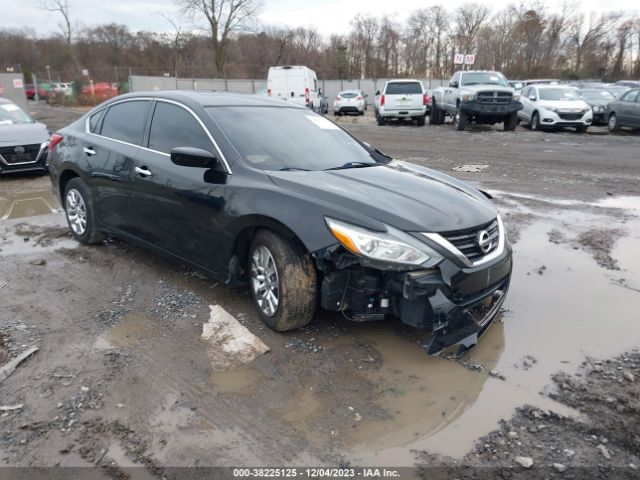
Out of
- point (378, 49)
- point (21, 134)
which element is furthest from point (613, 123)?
point (378, 49)

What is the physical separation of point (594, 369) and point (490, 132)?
16.1 meters

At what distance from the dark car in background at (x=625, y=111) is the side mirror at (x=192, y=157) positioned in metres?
17.6

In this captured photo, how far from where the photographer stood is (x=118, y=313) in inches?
163

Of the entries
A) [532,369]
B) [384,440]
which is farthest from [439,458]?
[532,369]

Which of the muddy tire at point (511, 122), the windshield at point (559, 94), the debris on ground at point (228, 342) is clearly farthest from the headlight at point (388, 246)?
Answer: the windshield at point (559, 94)

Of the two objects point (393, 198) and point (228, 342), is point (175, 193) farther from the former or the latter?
point (393, 198)

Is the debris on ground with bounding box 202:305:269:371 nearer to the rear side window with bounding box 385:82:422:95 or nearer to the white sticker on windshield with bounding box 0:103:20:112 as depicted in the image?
the white sticker on windshield with bounding box 0:103:20:112

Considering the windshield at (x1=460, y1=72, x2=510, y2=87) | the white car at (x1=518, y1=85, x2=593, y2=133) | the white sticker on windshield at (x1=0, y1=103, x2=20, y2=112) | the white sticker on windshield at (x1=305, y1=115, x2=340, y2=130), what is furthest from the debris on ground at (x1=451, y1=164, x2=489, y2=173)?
the white sticker on windshield at (x1=0, y1=103, x2=20, y2=112)

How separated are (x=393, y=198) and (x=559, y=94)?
17.7 m

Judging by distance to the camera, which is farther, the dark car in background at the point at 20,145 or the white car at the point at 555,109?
the white car at the point at 555,109

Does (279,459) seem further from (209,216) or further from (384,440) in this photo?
(209,216)

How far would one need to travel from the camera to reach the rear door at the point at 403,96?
21547 mm

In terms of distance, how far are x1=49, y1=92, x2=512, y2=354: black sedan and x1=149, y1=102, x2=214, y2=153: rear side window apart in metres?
0.01

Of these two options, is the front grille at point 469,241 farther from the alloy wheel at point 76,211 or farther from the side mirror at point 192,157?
the alloy wheel at point 76,211
